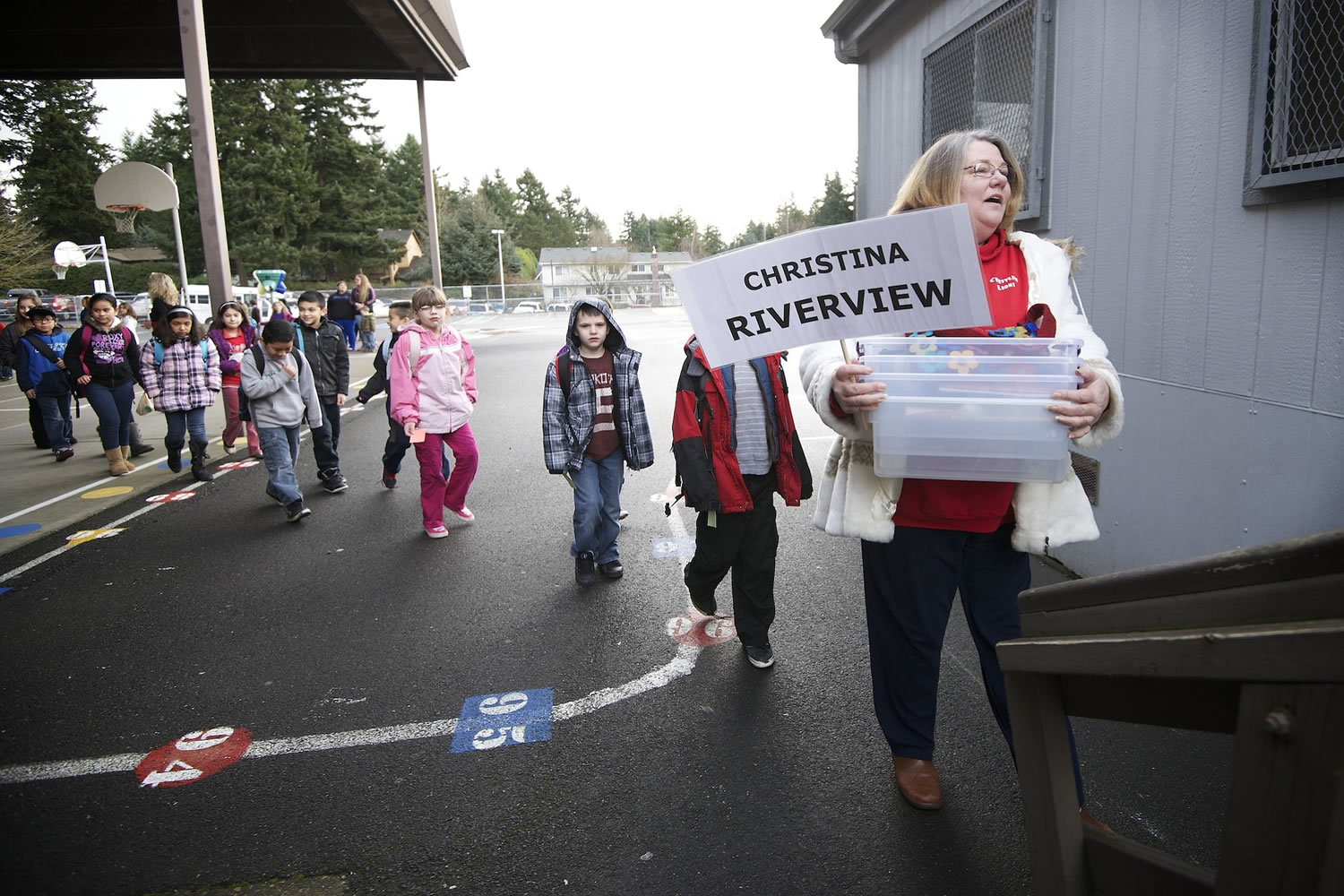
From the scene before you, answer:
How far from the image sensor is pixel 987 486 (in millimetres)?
2449

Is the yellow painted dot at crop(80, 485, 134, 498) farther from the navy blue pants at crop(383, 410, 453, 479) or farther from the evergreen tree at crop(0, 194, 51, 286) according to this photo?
the evergreen tree at crop(0, 194, 51, 286)

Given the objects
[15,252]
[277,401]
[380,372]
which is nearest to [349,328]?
[380,372]

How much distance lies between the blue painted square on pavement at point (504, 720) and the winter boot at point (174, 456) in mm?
6645

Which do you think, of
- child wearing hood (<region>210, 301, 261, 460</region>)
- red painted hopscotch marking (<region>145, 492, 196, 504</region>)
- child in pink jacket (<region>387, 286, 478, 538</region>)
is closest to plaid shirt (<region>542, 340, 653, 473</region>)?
child in pink jacket (<region>387, 286, 478, 538</region>)

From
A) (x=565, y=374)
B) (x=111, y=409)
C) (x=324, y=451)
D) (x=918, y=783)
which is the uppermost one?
(x=565, y=374)

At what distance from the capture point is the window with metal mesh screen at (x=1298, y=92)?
316 cm

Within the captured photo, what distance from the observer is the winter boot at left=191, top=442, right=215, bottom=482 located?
8445mm

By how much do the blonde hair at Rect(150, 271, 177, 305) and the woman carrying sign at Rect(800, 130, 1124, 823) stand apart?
9.34 m

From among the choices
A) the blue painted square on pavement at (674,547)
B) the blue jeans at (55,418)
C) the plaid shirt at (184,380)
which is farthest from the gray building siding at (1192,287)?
the blue jeans at (55,418)

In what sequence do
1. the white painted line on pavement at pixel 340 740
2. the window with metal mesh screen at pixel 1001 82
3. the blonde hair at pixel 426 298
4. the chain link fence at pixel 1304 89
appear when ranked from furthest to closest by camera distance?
the blonde hair at pixel 426 298
the window with metal mesh screen at pixel 1001 82
the white painted line on pavement at pixel 340 740
the chain link fence at pixel 1304 89

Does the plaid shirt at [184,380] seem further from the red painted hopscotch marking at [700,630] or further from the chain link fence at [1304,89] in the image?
the chain link fence at [1304,89]

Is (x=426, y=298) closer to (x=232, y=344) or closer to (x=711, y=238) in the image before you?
(x=232, y=344)

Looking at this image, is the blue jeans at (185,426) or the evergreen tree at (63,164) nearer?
the blue jeans at (185,426)

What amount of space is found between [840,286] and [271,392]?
600cm
